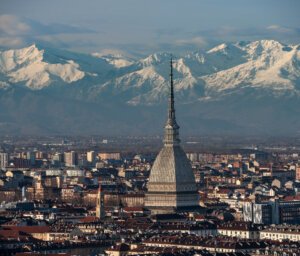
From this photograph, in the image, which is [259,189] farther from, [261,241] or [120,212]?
[261,241]

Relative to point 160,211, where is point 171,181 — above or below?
above

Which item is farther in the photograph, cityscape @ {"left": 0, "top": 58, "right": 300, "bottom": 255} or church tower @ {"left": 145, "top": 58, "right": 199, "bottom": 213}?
church tower @ {"left": 145, "top": 58, "right": 199, "bottom": 213}

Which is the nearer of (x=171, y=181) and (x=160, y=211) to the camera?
(x=160, y=211)

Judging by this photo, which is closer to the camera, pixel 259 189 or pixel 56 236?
pixel 56 236

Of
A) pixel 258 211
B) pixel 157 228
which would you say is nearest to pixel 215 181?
pixel 258 211

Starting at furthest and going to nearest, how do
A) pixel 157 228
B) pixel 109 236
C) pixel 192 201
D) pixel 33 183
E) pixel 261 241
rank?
pixel 33 183 → pixel 192 201 → pixel 157 228 → pixel 109 236 → pixel 261 241

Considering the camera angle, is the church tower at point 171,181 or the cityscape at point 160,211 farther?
the church tower at point 171,181

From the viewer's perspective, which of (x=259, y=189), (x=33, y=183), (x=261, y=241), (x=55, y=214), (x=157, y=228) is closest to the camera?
(x=261, y=241)

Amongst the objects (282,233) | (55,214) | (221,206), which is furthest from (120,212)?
(282,233)
